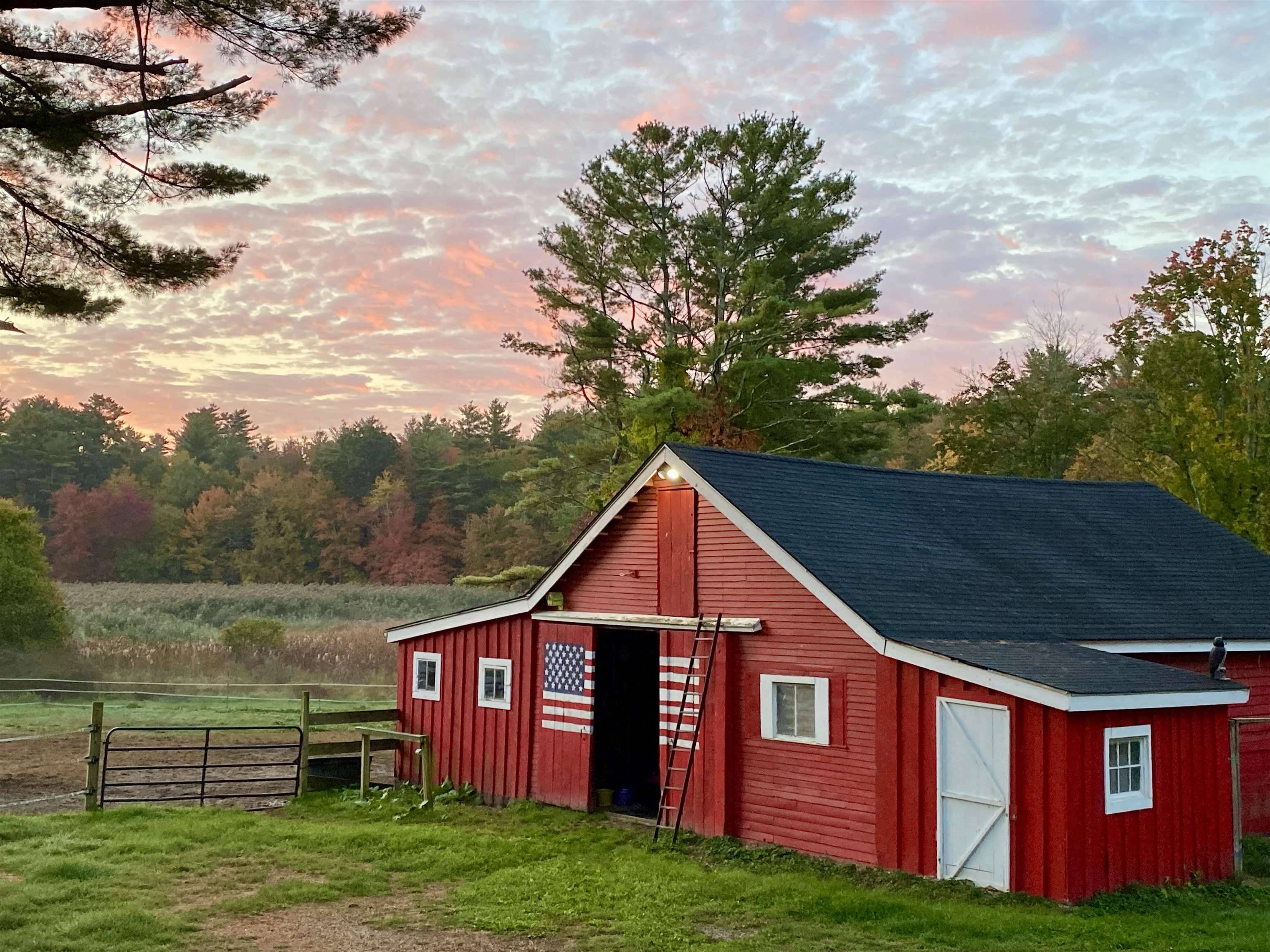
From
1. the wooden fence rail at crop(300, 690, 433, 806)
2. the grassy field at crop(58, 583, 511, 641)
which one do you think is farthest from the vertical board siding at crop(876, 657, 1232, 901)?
the grassy field at crop(58, 583, 511, 641)

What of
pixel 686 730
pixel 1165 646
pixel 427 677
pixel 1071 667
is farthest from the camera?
pixel 427 677

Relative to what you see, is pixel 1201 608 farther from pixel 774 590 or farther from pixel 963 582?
pixel 774 590

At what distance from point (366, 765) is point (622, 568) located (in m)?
4.76

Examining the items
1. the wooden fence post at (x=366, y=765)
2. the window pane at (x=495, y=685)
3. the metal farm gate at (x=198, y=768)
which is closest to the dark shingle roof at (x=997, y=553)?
the window pane at (x=495, y=685)

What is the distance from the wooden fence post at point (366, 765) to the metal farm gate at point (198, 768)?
0.97m

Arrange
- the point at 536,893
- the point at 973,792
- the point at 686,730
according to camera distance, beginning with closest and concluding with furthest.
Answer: the point at 536,893 < the point at 973,792 < the point at 686,730

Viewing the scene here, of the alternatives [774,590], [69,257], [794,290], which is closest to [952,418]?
[794,290]

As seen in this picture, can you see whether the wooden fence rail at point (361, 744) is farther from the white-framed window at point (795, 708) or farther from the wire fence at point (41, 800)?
the white-framed window at point (795, 708)

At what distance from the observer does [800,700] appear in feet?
43.3

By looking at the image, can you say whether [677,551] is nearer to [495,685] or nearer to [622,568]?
[622,568]

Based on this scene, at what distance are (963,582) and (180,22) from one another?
33.5 feet

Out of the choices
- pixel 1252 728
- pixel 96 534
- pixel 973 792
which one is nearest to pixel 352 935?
pixel 973 792

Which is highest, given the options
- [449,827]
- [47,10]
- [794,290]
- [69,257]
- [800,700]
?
[794,290]

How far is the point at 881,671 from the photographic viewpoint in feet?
39.7
